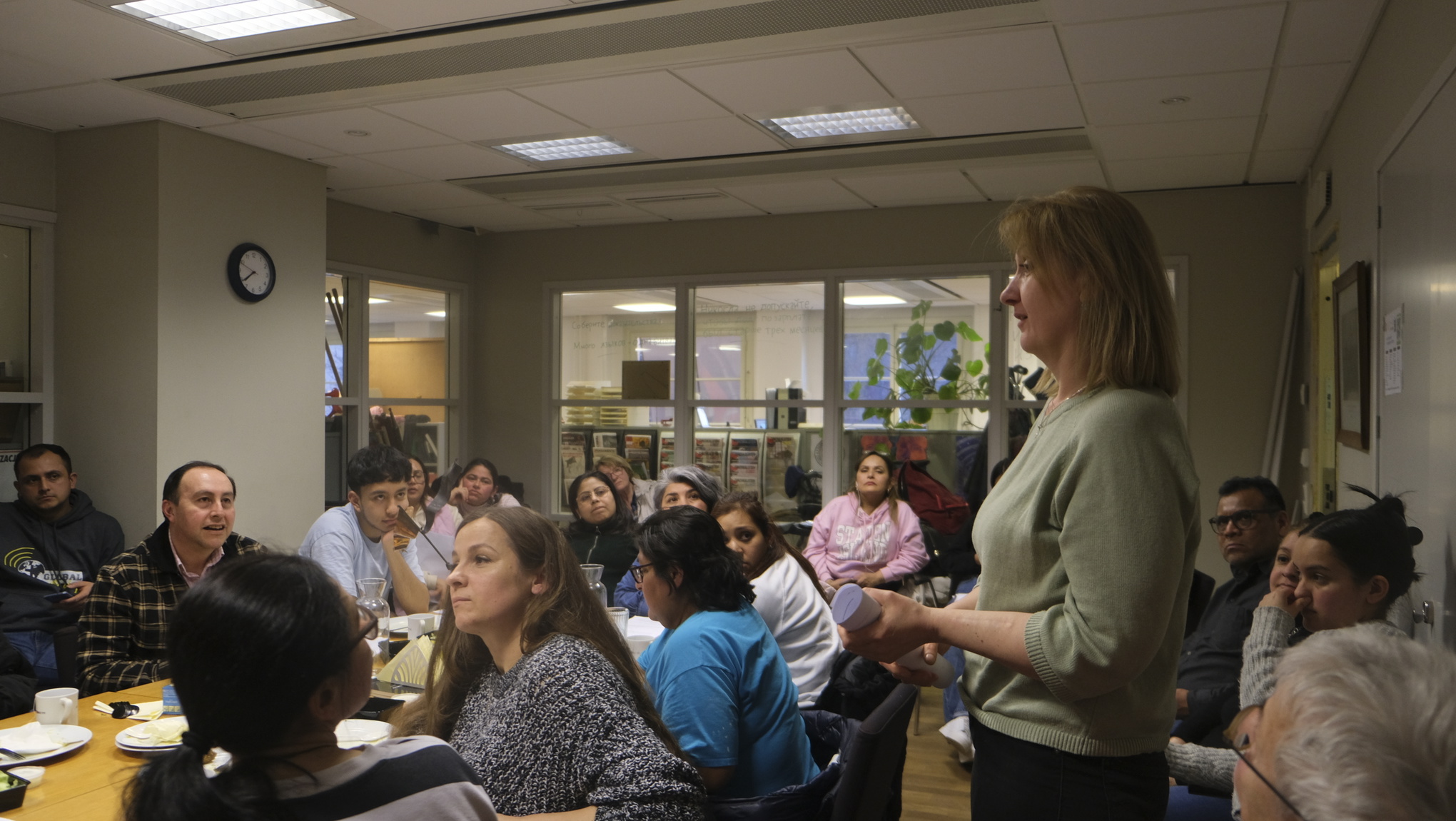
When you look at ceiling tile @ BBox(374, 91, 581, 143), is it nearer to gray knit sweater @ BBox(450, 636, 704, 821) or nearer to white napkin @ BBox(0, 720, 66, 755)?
white napkin @ BBox(0, 720, 66, 755)

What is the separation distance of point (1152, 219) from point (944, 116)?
6.60ft

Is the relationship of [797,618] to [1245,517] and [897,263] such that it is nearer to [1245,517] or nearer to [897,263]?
[1245,517]

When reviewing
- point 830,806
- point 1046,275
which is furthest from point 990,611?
point 830,806

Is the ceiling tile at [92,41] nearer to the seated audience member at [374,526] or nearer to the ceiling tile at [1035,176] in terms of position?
→ the seated audience member at [374,526]

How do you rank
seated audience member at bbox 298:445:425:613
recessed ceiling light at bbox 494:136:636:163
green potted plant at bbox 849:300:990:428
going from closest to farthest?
1. seated audience member at bbox 298:445:425:613
2. recessed ceiling light at bbox 494:136:636:163
3. green potted plant at bbox 849:300:990:428

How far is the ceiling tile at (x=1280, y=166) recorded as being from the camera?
4841mm

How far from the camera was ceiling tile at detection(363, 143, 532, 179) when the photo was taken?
4.95 m

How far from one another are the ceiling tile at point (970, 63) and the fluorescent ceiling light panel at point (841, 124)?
0.40 m

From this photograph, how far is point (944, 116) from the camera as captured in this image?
4.32 metres

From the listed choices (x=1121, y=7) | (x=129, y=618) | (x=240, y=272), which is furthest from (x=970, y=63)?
(x=240, y=272)

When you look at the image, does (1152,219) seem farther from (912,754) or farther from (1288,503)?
(912,754)

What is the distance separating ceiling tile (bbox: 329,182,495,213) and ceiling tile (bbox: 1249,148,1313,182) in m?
4.21

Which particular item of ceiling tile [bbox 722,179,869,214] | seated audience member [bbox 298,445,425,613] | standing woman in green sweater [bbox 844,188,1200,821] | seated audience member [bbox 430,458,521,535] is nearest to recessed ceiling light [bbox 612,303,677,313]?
ceiling tile [bbox 722,179,869,214]

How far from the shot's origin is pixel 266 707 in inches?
40.7
